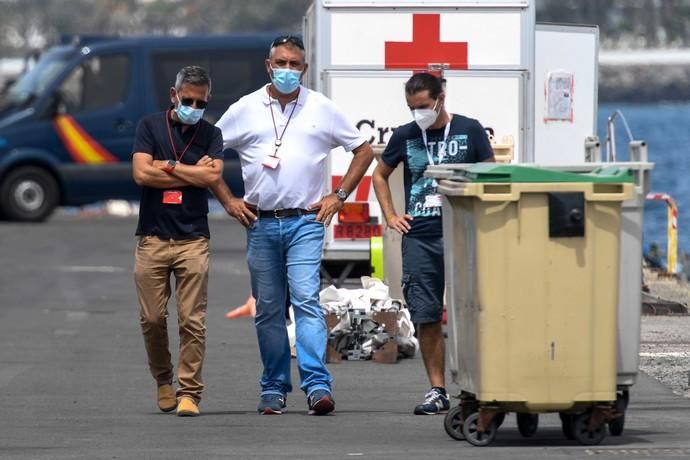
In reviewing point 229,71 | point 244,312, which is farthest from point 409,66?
point 229,71

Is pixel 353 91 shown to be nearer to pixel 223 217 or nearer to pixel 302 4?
pixel 223 217

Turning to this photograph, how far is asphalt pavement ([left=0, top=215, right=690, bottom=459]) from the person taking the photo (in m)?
8.42

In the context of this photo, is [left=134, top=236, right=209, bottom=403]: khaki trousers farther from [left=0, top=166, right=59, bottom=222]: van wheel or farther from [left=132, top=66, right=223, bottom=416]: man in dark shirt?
[left=0, top=166, right=59, bottom=222]: van wheel

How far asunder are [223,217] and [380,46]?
1671 cm

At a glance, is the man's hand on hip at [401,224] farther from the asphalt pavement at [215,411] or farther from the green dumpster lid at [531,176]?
the green dumpster lid at [531,176]

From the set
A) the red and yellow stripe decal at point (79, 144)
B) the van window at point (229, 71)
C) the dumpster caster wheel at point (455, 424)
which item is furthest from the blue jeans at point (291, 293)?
the van window at point (229, 71)

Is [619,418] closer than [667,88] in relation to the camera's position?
Yes

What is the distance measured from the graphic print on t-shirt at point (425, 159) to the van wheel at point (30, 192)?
60.0 feet

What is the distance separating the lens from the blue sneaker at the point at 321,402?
960 centimetres

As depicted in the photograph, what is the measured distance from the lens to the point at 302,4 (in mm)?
185375

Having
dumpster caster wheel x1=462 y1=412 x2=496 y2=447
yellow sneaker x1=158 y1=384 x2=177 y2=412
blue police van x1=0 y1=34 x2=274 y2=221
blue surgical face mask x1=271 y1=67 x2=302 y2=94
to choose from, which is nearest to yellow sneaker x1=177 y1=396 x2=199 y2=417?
Result: yellow sneaker x1=158 y1=384 x2=177 y2=412

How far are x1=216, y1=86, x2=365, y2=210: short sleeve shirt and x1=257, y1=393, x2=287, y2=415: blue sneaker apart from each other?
0.95m

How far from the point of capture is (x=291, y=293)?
9.90 metres

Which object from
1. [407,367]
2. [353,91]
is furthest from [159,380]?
[353,91]
